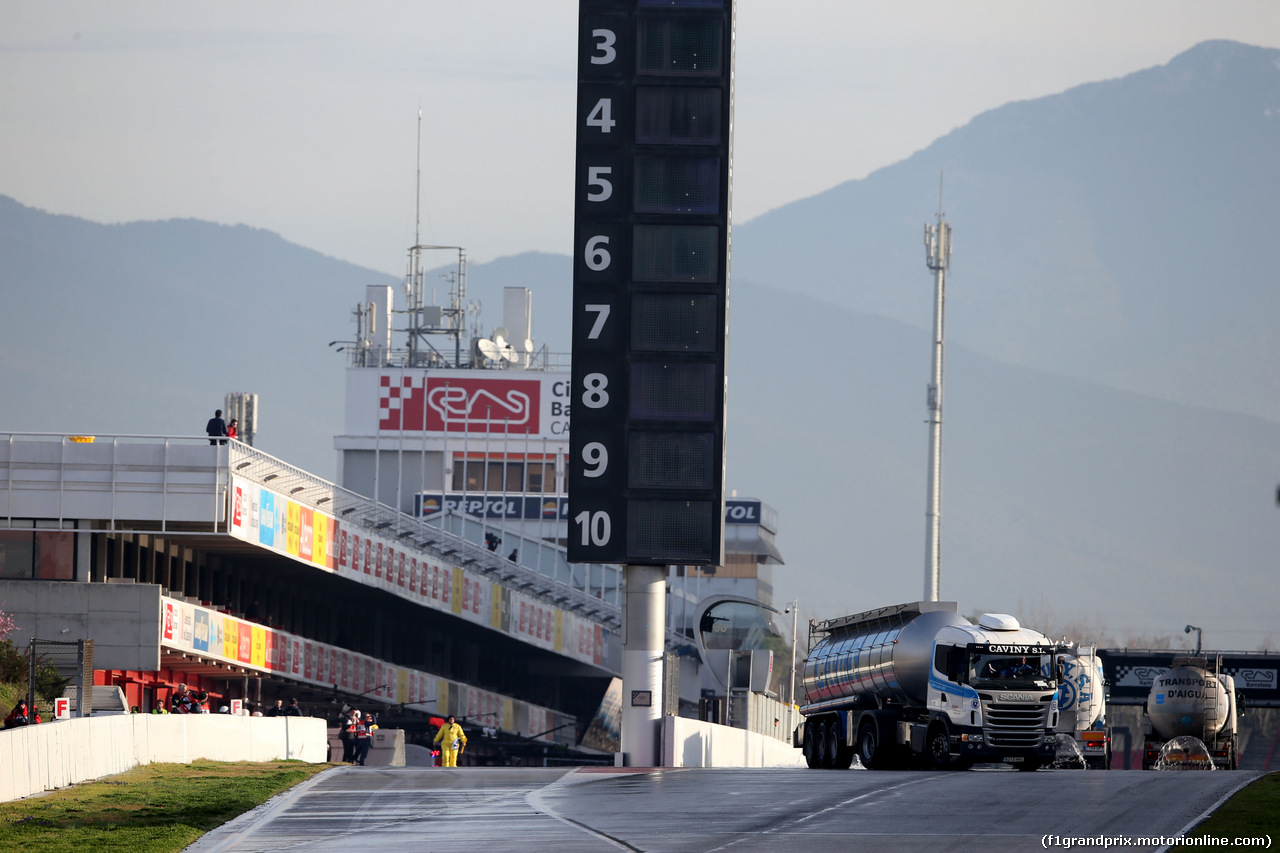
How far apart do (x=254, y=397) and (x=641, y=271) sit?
67.8 metres

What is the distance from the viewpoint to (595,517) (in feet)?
125

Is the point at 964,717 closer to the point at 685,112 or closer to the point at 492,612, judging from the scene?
the point at 685,112

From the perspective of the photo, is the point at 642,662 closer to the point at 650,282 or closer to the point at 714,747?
the point at 650,282

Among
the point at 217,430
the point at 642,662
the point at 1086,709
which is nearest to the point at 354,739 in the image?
the point at 217,430

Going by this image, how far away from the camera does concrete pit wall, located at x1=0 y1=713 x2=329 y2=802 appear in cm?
2719

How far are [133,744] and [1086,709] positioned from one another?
27105 millimetres

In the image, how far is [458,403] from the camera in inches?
4924

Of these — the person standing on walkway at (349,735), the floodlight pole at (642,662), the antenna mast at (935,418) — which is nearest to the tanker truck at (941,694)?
the floodlight pole at (642,662)

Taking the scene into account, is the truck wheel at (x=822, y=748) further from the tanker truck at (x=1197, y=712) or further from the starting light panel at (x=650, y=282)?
the tanker truck at (x=1197, y=712)

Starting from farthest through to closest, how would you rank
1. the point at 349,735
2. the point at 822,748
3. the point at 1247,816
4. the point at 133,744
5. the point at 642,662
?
the point at 349,735
the point at 822,748
the point at 642,662
the point at 133,744
the point at 1247,816

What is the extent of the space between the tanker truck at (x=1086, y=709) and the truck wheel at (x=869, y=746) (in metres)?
11.6

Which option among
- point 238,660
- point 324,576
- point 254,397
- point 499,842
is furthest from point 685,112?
point 254,397

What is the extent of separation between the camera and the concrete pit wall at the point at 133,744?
1070 inches
